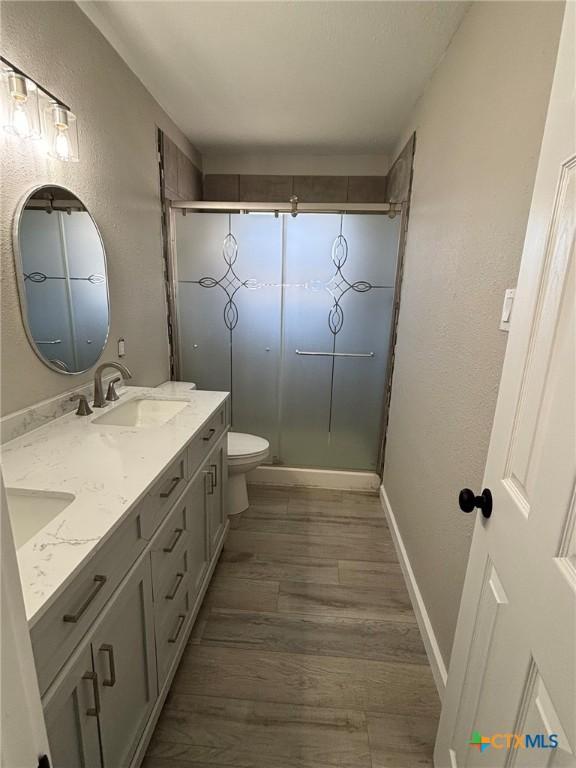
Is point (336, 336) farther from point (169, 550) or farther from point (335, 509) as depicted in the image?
point (169, 550)

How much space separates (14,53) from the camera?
3.92 feet

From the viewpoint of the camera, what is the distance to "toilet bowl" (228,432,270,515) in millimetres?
2311

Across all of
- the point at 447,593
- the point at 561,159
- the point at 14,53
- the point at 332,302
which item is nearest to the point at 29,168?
the point at 14,53

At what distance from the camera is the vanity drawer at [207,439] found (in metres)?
1.46

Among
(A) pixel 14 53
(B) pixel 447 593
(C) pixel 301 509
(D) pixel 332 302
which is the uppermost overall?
(A) pixel 14 53

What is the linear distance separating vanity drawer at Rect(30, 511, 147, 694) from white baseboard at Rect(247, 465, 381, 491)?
194 centimetres

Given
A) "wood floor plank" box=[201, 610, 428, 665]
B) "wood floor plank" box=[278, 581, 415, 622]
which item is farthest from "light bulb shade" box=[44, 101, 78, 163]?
"wood floor plank" box=[278, 581, 415, 622]

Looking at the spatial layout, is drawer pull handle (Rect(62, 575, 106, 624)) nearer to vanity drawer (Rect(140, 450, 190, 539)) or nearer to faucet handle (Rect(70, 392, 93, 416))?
vanity drawer (Rect(140, 450, 190, 539))

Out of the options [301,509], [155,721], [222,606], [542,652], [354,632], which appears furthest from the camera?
[301,509]

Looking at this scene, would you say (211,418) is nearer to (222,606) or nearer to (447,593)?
(222,606)

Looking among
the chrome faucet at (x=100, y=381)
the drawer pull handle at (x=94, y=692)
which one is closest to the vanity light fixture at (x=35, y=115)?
the chrome faucet at (x=100, y=381)

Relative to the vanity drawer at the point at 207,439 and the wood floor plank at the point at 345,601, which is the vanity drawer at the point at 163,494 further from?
the wood floor plank at the point at 345,601

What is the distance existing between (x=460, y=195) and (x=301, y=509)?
206 cm

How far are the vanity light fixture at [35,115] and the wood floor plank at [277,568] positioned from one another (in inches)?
78.9
